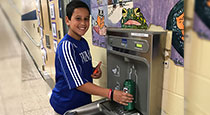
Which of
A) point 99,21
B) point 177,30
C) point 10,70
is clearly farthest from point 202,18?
point 99,21

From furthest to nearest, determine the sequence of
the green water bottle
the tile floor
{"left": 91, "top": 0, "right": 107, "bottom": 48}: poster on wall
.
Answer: {"left": 91, "top": 0, "right": 107, "bottom": 48}: poster on wall < the green water bottle < the tile floor

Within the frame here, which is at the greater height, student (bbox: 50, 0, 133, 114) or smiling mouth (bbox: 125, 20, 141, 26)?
smiling mouth (bbox: 125, 20, 141, 26)

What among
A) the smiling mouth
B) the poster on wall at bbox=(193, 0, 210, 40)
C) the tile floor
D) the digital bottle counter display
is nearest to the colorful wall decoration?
the smiling mouth

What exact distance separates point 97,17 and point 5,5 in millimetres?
1257

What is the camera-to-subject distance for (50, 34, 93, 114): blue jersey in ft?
3.39

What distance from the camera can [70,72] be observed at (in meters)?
1.03

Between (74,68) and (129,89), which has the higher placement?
(74,68)

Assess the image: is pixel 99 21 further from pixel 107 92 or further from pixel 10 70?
pixel 10 70

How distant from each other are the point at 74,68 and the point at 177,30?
647 millimetres

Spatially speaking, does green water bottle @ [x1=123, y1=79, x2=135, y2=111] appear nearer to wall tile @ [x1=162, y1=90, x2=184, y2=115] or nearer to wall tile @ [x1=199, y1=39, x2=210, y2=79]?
wall tile @ [x1=162, y1=90, x2=184, y2=115]

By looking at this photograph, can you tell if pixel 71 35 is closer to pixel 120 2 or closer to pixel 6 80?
pixel 120 2

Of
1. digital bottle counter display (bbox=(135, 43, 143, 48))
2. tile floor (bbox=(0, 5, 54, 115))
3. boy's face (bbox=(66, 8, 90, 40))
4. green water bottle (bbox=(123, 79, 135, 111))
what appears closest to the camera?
tile floor (bbox=(0, 5, 54, 115))

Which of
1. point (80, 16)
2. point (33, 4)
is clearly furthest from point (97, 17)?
point (33, 4)

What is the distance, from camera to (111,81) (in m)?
1.22
